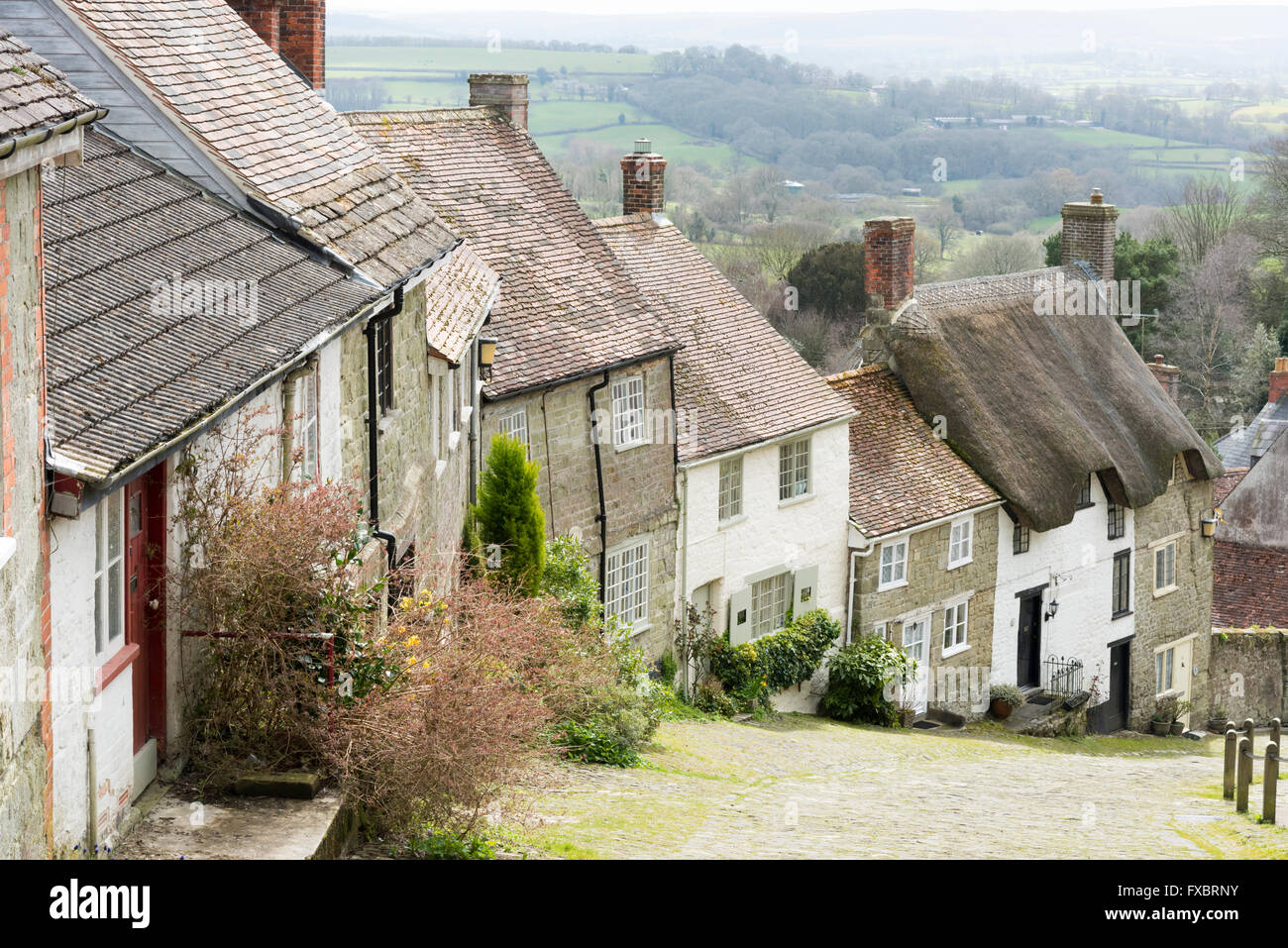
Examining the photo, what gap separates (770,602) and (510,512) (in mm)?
9022

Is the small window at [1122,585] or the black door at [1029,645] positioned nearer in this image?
the black door at [1029,645]

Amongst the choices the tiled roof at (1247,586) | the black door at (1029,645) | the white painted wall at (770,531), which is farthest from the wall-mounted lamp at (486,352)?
the tiled roof at (1247,586)

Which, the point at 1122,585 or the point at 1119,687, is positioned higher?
the point at 1122,585

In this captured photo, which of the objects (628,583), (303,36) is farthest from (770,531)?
(303,36)

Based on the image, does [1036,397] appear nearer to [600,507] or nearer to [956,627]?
[956,627]

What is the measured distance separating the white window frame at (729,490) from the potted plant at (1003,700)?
7456mm

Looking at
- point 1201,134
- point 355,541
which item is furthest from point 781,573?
point 1201,134

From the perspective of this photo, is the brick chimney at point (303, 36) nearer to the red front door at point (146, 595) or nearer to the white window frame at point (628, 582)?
the white window frame at point (628, 582)

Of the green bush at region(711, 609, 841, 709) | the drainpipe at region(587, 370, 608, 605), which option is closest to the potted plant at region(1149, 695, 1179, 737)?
the green bush at region(711, 609, 841, 709)

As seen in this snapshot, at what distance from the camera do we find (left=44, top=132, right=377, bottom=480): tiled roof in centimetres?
748

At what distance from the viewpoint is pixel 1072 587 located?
3117cm

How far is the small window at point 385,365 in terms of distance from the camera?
13.4 meters

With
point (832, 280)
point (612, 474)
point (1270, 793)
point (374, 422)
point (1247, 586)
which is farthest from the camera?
point (832, 280)
